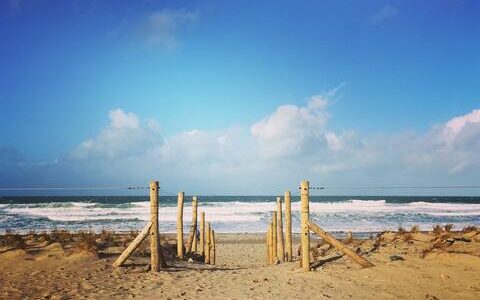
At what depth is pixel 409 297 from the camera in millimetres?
8141

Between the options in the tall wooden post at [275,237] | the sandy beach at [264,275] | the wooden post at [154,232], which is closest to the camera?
the sandy beach at [264,275]

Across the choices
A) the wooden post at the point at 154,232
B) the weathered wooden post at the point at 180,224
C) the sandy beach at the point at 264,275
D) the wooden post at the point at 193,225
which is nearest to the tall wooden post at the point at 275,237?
the sandy beach at the point at 264,275

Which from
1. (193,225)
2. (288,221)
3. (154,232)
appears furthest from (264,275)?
(193,225)

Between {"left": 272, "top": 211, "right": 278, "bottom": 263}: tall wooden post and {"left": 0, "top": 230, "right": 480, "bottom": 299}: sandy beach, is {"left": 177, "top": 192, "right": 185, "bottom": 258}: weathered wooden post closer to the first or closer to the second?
{"left": 0, "top": 230, "right": 480, "bottom": 299}: sandy beach

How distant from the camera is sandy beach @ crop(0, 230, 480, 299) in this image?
8539 millimetres

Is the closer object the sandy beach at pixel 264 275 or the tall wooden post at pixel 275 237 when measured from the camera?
the sandy beach at pixel 264 275

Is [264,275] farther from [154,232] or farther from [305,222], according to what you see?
[154,232]

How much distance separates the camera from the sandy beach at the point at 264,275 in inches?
336

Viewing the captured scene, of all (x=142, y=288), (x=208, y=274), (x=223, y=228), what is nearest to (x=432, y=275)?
(x=208, y=274)

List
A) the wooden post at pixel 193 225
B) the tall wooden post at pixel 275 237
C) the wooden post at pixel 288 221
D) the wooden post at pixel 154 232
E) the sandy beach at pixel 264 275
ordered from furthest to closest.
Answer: the wooden post at pixel 193 225
the tall wooden post at pixel 275 237
the wooden post at pixel 288 221
the wooden post at pixel 154 232
the sandy beach at pixel 264 275

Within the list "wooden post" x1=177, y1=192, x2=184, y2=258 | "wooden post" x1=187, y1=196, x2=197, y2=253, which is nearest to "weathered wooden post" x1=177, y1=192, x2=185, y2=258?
"wooden post" x1=177, y1=192, x2=184, y2=258

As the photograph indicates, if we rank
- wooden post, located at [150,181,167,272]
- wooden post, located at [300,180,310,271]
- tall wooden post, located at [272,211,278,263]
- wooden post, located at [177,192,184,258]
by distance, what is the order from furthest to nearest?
tall wooden post, located at [272,211,278,263] → wooden post, located at [177,192,184,258] → wooden post, located at [150,181,167,272] → wooden post, located at [300,180,310,271]

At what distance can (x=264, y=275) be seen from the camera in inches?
417

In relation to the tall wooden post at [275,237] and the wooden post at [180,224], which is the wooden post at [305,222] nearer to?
the tall wooden post at [275,237]
